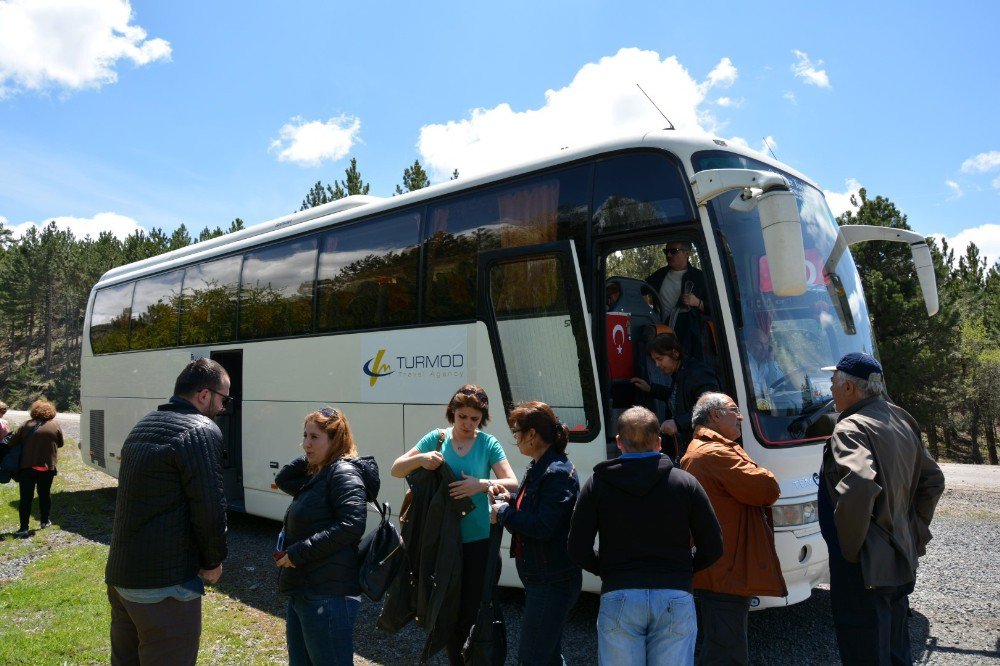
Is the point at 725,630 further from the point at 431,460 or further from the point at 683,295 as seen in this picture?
the point at 683,295

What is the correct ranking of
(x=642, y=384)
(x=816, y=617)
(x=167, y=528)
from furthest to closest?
(x=816, y=617)
(x=642, y=384)
(x=167, y=528)

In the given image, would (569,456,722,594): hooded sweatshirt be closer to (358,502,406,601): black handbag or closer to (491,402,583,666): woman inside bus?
(491,402,583,666): woman inside bus

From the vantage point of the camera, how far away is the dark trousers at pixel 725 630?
355cm

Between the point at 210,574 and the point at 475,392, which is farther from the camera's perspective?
the point at 475,392

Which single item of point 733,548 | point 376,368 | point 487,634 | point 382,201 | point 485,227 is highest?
point 382,201

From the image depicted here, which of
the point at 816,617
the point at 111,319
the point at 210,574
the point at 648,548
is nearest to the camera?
the point at 648,548

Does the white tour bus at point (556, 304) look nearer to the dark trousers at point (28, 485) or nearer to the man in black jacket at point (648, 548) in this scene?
the man in black jacket at point (648, 548)

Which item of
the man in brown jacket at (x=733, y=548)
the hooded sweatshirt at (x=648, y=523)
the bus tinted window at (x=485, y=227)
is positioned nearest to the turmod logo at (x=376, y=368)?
the bus tinted window at (x=485, y=227)

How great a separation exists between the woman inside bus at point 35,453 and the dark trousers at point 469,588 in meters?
Result: 8.09

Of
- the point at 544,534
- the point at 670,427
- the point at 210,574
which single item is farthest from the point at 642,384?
the point at 210,574

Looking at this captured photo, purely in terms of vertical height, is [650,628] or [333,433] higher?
[333,433]

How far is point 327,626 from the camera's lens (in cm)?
342

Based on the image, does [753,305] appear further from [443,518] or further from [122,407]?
[122,407]

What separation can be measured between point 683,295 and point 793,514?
1745 millimetres
